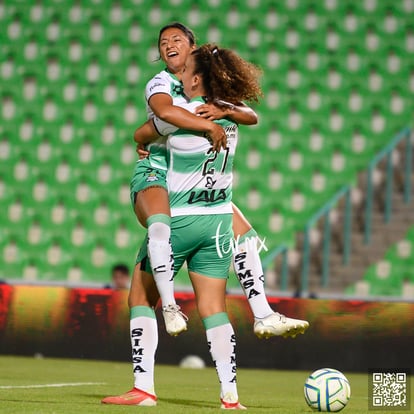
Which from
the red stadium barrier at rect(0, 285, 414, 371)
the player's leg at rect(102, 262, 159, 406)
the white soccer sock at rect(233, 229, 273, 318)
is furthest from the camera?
the red stadium barrier at rect(0, 285, 414, 371)

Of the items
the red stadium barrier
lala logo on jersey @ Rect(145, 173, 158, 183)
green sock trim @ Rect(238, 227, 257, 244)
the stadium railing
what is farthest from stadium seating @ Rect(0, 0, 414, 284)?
lala logo on jersey @ Rect(145, 173, 158, 183)

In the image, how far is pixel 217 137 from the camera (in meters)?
4.38

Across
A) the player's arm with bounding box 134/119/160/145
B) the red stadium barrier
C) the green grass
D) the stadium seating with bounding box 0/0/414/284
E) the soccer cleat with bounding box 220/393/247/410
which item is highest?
the stadium seating with bounding box 0/0/414/284

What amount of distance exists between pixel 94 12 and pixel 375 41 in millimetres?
3690

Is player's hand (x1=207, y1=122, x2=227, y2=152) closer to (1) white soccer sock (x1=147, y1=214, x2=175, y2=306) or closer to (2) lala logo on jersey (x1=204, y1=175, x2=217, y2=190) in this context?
(2) lala logo on jersey (x1=204, y1=175, x2=217, y2=190)

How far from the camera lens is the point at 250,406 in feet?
15.6

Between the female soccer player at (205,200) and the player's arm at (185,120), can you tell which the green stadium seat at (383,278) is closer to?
the female soccer player at (205,200)

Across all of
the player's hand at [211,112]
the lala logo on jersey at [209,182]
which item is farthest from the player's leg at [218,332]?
the player's hand at [211,112]

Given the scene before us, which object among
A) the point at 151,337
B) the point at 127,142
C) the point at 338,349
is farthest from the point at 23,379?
the point at 127,142

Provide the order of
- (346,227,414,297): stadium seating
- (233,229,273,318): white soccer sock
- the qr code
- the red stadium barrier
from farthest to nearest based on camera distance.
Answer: (346,227,414,297): stadium seating → the red stadium barrier → the qr code → (233,229,273,318): white soccer sock

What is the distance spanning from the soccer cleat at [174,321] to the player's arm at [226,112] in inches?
34.1

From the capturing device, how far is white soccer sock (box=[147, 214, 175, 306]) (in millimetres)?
4344

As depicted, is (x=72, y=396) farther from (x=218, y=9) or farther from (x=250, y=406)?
(x=218, y=9)

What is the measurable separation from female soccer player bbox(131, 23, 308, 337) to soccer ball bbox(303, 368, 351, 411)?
0.80 ft
